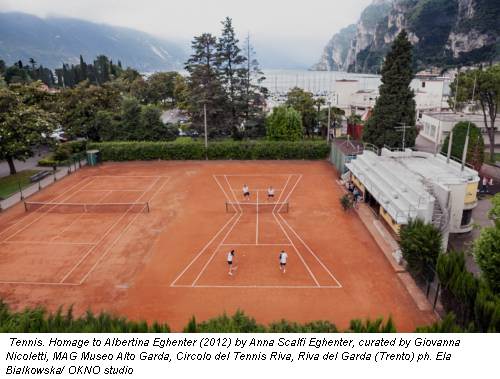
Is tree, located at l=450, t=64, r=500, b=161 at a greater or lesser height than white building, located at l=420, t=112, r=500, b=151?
greater

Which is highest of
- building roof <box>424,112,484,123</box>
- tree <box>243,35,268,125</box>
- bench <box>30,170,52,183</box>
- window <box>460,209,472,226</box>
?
tree <box>243,35,268,125</box>

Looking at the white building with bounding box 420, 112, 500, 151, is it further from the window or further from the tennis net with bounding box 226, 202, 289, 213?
the tennis net with bounding box 226, 202, 289, 213

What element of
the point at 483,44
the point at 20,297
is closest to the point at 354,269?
the point at 20,297

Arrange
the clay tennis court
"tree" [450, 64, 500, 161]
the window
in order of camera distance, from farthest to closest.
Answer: "tree" [450, 64, 500, 161] < the window < the clay tennis court

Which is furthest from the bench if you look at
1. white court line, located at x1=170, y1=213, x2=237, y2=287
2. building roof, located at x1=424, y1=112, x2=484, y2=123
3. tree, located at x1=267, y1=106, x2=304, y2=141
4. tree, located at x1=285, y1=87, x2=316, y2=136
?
building roof, located at x1=424, y1=112, x2=484, y2=123

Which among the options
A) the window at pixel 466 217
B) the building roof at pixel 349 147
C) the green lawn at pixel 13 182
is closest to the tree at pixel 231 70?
the building roof at pixel 349 147
